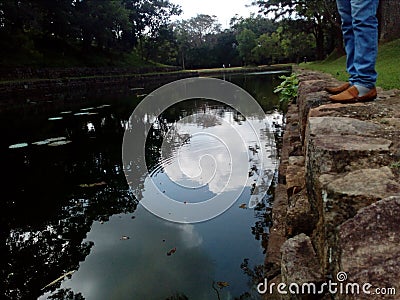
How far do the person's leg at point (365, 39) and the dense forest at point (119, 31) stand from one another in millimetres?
9193

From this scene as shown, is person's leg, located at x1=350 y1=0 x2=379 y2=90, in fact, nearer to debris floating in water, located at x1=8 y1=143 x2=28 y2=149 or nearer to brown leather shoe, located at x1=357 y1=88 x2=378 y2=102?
brown leather shoe, located at x1=357 y1=88 x2=378 y2=102

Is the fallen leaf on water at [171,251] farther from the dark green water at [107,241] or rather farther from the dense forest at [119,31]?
the dense forest at [119,31]

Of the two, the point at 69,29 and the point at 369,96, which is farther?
the point at 69,29

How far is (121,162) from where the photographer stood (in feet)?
14.5

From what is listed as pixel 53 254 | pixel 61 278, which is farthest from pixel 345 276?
pixel 53 254

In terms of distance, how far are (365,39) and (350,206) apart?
1.41 m

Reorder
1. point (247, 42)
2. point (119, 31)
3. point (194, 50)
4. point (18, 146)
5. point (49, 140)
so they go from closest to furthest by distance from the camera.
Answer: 1. point (18, 146)
2. point (49, 140)
3. point (119, 31)
4. point (247, 42)
5. point (194, 50)

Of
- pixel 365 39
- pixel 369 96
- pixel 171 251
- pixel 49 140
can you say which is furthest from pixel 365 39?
pixel 49 140

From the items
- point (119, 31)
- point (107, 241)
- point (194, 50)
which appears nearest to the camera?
point (107, 241)

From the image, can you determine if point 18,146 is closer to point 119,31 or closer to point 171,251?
point 171,251

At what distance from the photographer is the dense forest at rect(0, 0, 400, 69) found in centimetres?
1925

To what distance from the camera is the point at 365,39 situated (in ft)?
6.14

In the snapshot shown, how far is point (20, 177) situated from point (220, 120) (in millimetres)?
4132

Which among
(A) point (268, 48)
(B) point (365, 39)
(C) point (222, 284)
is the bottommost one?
(C) point (222, 284)
